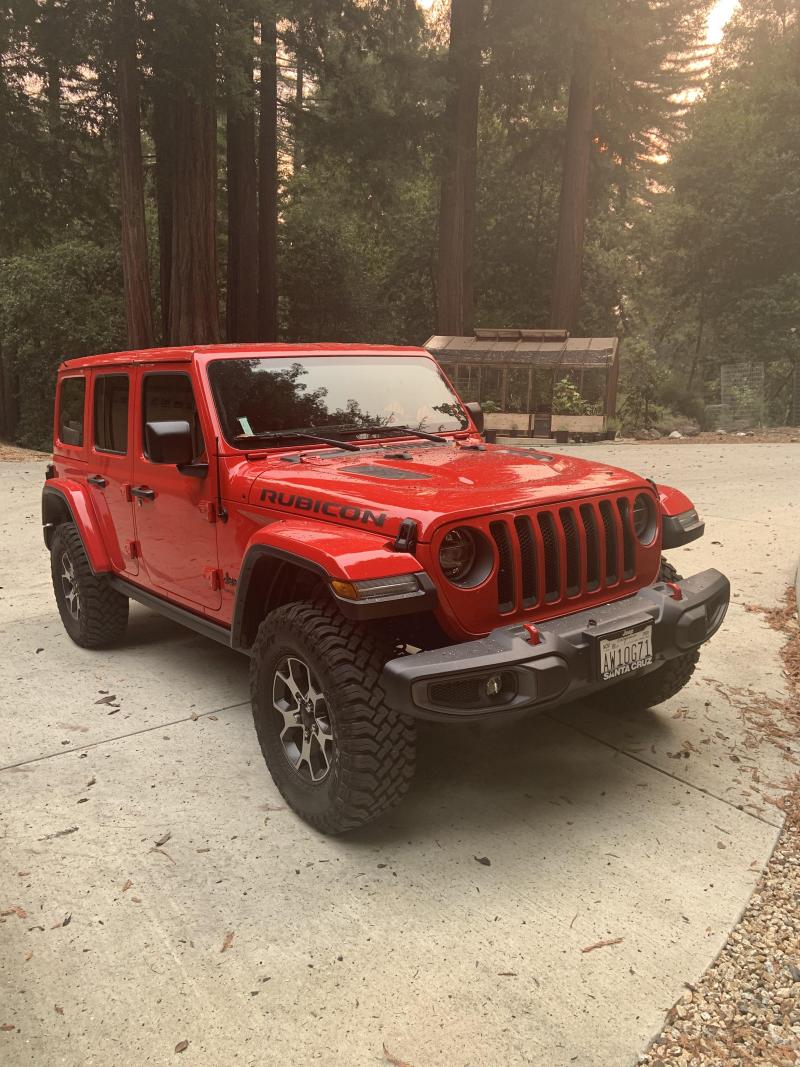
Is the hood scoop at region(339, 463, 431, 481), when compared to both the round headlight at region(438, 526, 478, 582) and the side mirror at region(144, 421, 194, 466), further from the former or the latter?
the side mirror at region(144, 421, 194, 466)

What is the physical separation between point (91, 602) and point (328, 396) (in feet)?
6.99

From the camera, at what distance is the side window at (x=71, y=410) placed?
5.29m

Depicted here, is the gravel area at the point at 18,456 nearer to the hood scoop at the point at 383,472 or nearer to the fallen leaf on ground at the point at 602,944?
the hood scoop at the point at 383,472

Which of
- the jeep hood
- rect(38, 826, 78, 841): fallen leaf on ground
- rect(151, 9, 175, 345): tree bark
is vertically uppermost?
rect(151, 9, 175, 345): tree bark

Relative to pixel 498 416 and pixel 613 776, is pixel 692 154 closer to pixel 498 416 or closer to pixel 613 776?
pixel 498 416

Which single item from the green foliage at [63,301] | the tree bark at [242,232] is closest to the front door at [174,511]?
the tree bark at [242,232]

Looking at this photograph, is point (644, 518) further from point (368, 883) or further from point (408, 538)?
point (368, 883)

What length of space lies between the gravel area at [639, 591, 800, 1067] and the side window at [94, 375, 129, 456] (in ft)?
12.3

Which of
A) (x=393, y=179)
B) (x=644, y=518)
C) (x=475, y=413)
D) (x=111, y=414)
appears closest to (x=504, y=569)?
(x=644, y=518)

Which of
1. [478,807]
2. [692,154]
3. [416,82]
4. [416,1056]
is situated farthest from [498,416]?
[416,1056]

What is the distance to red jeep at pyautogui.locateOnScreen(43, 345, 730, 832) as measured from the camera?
2.94 meters

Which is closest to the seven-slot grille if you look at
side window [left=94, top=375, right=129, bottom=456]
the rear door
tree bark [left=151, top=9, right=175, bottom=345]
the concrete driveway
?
the concrete driveway

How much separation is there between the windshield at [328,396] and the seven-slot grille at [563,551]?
4.45ft

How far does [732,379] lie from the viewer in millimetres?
22609
